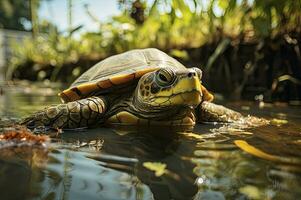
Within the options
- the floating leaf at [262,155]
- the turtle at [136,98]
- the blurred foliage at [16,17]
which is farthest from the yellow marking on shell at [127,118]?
the blurred foliage at [16,17]

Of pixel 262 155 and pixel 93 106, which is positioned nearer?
pixel 262 155

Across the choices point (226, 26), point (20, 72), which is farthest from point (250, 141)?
point (20, 72)

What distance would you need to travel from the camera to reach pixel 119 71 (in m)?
2.71

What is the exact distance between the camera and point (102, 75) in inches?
Result: 109

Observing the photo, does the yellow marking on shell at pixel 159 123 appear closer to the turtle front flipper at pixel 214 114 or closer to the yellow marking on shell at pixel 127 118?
the yellow marking on shell at pixel 127 118

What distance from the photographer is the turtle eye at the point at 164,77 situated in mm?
2143

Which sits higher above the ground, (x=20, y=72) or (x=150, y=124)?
(x=20, y=72)

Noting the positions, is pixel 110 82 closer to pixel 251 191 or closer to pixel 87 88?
pixel 87 88

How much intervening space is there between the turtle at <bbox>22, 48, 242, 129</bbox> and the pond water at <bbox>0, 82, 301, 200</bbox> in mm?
345

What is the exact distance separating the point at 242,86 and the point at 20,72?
821 cm

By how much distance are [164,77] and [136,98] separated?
0.39m

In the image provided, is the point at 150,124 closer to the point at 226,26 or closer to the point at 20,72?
the point at 226,26

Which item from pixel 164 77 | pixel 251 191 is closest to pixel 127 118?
pixel 164 77

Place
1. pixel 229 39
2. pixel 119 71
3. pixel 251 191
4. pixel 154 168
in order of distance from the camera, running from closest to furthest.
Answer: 1. pixel 251 191
2. pixel 154 168
3. pixel 119 71
4. pixel 229 39
